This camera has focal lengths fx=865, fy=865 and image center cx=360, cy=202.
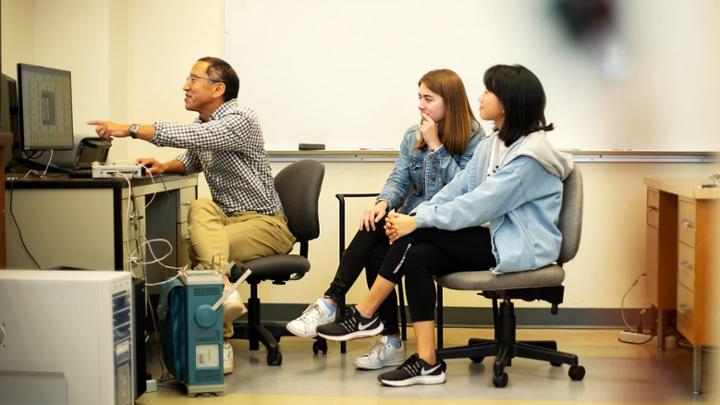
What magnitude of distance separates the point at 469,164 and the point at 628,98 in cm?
128

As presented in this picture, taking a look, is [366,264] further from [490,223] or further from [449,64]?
[449,64]

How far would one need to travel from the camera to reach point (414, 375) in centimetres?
311

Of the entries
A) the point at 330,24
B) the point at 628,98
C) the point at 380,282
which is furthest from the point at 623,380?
the point at 330,24

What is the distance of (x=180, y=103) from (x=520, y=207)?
2.02 meters

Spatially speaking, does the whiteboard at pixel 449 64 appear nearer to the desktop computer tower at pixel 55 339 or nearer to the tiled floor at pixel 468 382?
the tiled floor at pixel 468 382

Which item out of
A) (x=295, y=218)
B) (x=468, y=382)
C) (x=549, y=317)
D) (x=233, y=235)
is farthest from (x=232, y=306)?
(x=549, y=317)

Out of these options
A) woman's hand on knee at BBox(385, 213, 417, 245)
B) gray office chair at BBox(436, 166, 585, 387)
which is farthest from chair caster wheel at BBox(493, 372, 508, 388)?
woman's hand on knee at BBox(385, 213, 417, 245)

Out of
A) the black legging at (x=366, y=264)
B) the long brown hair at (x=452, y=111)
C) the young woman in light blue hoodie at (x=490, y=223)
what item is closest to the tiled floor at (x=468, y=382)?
the young woman in light blue hoodie at (x=490, y=223)

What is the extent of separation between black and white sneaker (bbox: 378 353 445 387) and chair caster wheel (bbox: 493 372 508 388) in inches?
7.4

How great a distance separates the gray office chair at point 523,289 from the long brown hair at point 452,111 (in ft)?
1.71

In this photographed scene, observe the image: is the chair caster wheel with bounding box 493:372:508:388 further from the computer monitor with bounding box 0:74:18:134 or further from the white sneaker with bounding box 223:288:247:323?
the computer monitor with bounding box 0:74:18:134

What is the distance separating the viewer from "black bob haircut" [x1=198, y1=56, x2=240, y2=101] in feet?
11.6

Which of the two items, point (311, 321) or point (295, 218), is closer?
point (311, 321)

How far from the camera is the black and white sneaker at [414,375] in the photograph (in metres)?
3.09
